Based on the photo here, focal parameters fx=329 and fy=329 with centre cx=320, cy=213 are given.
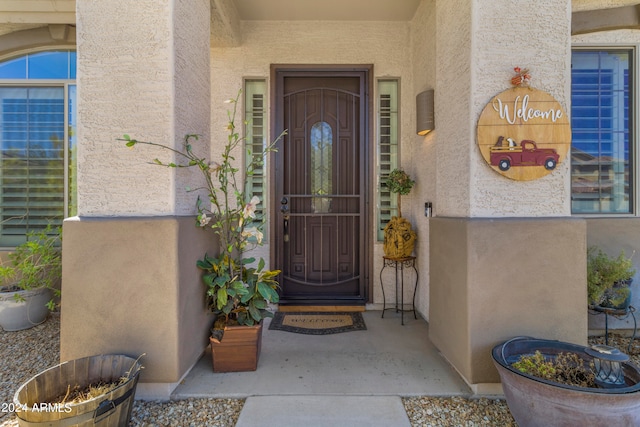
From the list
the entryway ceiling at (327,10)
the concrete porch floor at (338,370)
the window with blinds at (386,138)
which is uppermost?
the entryway ceiling at (327,10)

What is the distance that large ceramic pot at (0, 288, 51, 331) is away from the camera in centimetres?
311

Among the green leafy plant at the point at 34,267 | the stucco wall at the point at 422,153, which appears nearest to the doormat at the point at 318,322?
the stucco wall at the point at 422,153

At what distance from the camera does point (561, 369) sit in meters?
1.73

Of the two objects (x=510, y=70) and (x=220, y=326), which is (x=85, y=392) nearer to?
(x=220, y=326)

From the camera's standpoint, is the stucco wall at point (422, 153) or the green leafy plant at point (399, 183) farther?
the green leafy plant at point (399, 183)

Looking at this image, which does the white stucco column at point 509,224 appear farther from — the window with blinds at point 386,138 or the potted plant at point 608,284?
the window with blinds at point 386,138

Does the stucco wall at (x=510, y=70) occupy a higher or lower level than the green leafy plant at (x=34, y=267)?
higher

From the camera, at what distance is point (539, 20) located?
6.82ft

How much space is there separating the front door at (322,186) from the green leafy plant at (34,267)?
220cm

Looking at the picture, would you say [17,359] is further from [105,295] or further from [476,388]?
[476,388]

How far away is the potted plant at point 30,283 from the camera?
122 inches

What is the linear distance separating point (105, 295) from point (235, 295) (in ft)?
2.53

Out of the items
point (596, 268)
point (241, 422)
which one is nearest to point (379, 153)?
point (596, 268)
